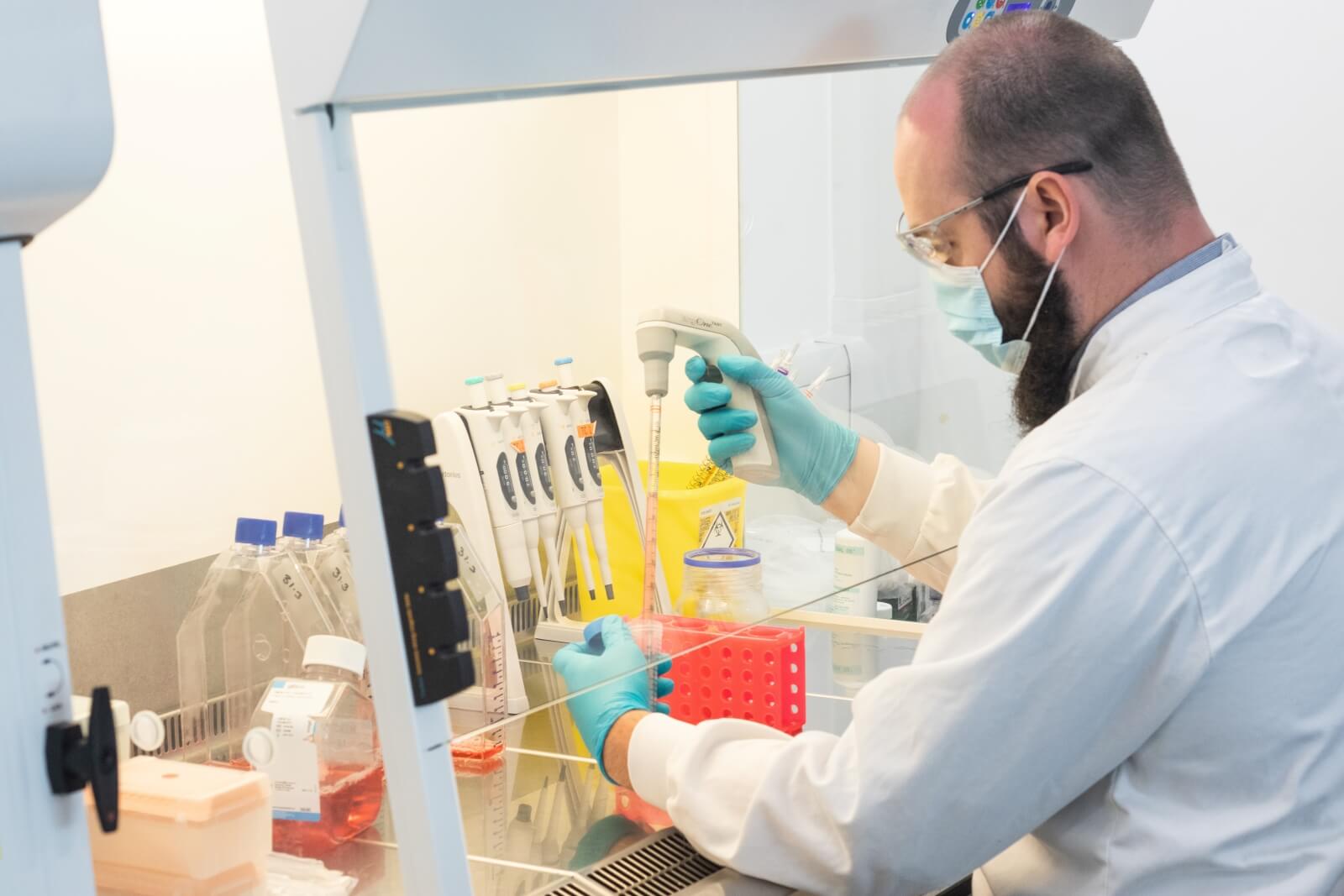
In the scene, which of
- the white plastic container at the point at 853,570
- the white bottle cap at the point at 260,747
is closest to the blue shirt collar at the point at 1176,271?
the white plastic container at the point at 853,570

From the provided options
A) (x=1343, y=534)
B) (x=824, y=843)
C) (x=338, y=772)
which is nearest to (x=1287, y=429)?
(x=1343, y=534)

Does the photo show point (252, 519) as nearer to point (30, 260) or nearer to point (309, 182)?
point (30, 260)

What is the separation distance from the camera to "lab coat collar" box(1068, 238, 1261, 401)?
1273 mm

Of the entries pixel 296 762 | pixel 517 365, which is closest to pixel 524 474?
pixel 517 365

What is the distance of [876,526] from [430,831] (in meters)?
0.97

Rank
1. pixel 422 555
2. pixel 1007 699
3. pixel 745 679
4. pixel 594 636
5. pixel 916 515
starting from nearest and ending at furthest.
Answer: pixel 422 555, pixel 1007 699, pixel 594 636, pixel 745 679, pixel 916 515

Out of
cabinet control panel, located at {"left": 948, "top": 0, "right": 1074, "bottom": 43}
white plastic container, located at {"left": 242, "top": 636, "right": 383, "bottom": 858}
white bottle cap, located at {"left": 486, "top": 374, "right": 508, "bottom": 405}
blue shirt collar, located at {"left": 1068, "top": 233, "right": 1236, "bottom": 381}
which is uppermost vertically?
cabinet control panel, located at {"left": 948, "top": 0, "right": 1074, "bottom": 43}

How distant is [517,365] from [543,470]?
5.5 inches

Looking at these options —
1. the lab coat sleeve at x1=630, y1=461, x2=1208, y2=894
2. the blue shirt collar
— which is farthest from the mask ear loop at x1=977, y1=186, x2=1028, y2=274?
the lab coat sleeve at x1=630, y1=461, x2=1208, y2=894

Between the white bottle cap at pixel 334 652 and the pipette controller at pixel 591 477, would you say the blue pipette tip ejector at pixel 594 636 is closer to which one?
the pipette controller at pixel 591 477

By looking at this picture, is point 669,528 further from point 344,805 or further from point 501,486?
point 344,805

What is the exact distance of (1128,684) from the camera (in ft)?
3.63

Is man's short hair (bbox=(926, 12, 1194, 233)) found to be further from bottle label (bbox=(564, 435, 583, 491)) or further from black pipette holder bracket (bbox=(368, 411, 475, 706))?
black pipette holder bracket (bbox=(368, 411, 475, 706))

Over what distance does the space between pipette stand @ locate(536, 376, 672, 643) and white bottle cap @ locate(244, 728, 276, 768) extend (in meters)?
0.30
